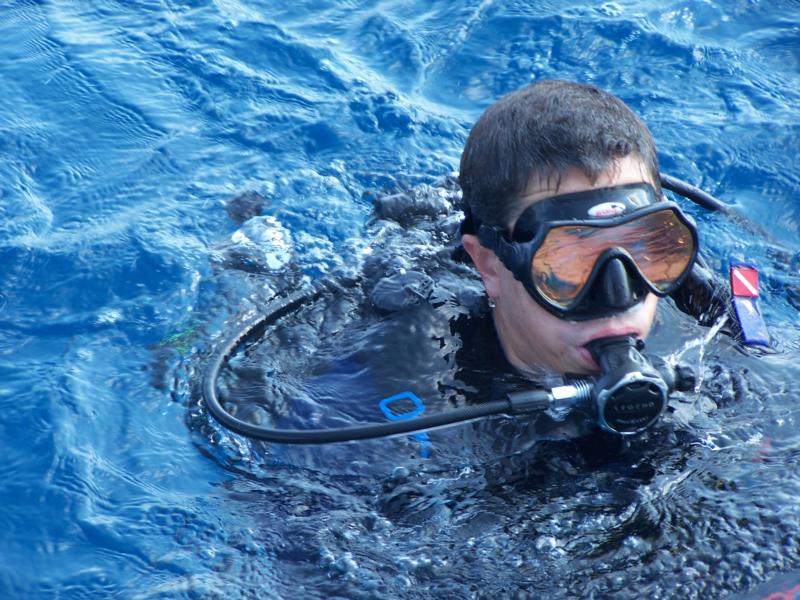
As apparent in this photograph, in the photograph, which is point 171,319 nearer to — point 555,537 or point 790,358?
point 555,537

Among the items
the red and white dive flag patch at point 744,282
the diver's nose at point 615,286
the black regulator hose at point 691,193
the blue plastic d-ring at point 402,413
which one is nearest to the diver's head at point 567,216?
the diver's nose at point 615,286

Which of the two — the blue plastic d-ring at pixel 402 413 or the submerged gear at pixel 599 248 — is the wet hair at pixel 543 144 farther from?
the blue plastic d-ring at pixel 402 413

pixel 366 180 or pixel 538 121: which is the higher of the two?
pixel 538 121

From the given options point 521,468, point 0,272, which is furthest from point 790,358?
point 0,272

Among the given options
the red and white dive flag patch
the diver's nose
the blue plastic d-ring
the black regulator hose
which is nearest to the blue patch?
the blue plastic d-ring

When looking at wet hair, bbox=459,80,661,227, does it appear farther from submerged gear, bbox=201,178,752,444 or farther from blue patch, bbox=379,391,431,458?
blue patch, bbox=379,391,431,458

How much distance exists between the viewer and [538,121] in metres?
3.14

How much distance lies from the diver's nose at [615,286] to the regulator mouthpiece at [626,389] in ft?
0.44

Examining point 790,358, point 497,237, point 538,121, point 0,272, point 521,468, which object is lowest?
point 0,272

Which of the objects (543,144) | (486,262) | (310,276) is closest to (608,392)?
(486,262)

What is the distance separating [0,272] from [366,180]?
198 centimetres

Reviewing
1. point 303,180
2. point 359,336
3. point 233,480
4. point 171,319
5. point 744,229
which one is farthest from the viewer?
point 303,180

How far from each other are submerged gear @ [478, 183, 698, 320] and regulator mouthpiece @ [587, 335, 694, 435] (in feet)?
0.46

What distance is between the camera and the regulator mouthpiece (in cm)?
281
